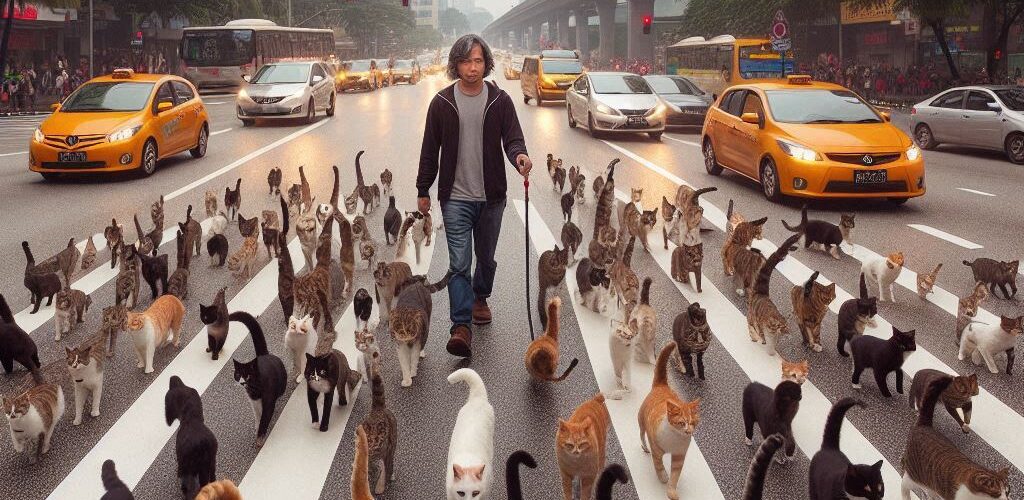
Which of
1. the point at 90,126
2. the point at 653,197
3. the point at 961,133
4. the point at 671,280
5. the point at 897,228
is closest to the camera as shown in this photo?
the point at 671,280

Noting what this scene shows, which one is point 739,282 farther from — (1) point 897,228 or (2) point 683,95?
(2) point 683,95

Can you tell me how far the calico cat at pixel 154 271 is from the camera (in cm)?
802

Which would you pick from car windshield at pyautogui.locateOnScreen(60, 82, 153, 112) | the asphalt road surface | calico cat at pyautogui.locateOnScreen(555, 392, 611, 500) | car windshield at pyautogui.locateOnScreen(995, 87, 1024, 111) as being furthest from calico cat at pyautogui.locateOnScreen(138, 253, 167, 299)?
car windshield at pyautogui.locateOnScreen(995, 87, 1024, 111)

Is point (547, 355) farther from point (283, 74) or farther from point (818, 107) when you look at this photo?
point (283, 74)

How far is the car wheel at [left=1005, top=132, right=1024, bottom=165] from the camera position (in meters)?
18.6

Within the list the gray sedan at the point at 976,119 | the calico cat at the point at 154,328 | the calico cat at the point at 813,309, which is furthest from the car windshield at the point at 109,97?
the gray sedan at the point at 976,119

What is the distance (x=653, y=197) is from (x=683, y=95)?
14278mm

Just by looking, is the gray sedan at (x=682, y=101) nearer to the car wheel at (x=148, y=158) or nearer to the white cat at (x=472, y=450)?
the car wheel at (x=148, y=158)

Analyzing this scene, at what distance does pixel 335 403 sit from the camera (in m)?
5.62

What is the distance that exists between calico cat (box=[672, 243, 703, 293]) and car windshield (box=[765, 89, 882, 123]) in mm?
6156

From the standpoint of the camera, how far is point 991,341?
621cm

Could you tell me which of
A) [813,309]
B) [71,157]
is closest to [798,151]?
[813,309]

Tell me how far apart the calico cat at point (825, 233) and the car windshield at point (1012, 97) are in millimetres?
11364

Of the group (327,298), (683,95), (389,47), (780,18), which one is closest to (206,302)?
(327,298)
